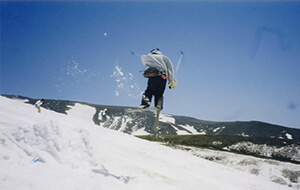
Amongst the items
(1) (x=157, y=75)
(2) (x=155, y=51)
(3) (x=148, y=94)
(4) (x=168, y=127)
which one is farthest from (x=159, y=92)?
(4) (x=168, y=127)

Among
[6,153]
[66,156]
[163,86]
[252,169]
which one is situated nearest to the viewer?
[6,153]

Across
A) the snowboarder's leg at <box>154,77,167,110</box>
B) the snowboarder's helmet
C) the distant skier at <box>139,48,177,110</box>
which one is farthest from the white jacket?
the snowboarder's leg at <box>154,77,167,110</box>

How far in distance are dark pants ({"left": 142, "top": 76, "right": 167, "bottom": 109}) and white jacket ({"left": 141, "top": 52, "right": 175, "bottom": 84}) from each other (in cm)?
34

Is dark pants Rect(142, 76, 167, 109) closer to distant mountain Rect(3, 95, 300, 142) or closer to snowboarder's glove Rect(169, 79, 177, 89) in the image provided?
snowboarder's glove Rect(169, 79, 177, 89)

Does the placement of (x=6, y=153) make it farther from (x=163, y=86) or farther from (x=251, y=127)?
(x=251, y=127)

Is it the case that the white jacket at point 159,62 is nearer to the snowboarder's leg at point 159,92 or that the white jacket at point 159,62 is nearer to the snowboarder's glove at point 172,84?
the snowboarder's glove at point 172,84

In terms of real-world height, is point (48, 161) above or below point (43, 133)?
below

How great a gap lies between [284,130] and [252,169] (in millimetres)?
106791

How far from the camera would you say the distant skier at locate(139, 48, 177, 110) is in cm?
757

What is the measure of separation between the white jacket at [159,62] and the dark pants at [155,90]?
13.4 inches

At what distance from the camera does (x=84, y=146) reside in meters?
6.13

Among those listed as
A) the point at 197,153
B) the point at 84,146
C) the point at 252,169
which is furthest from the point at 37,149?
the point at 197,153

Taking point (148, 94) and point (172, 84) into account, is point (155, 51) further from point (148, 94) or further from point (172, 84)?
point (148, 94)

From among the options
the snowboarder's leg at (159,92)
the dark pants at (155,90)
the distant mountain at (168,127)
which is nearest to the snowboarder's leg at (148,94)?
the dark pants at (155,90)
